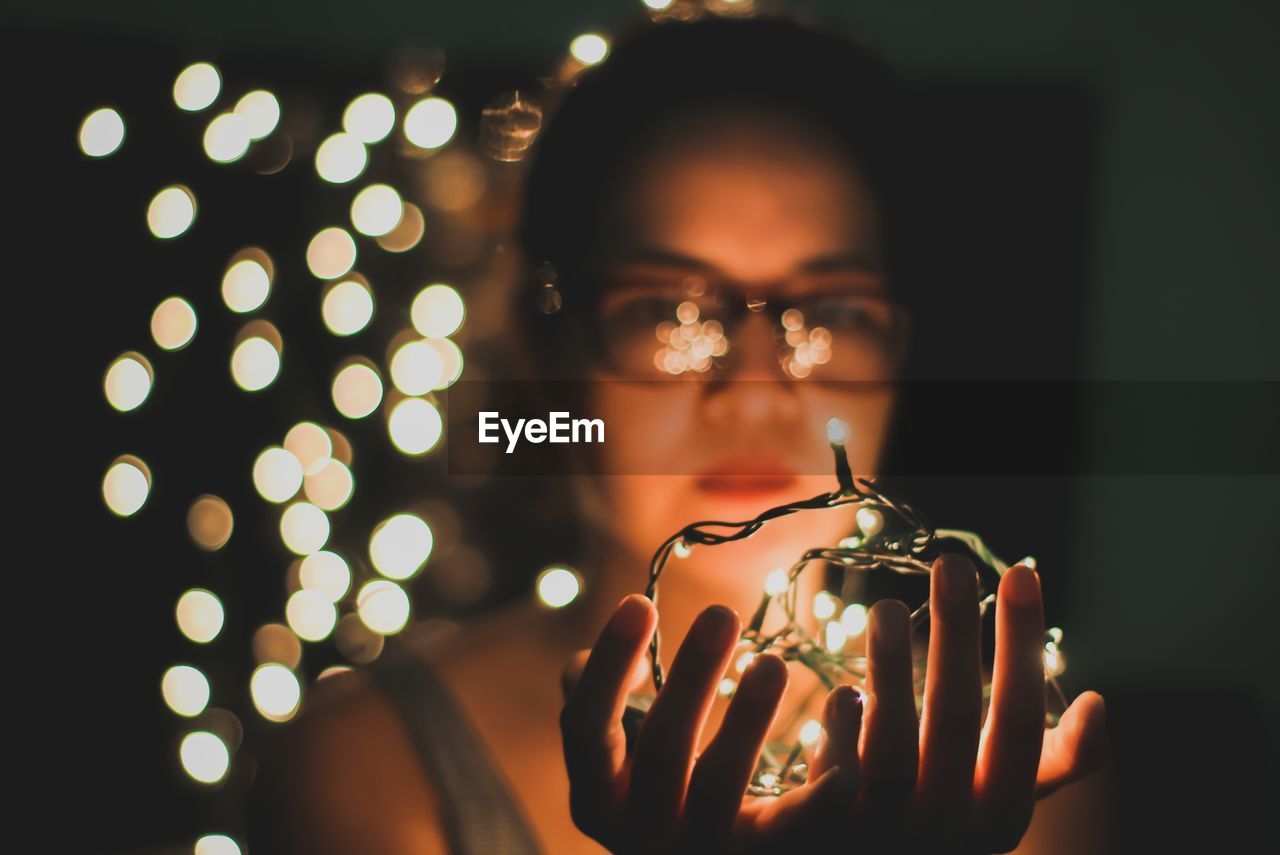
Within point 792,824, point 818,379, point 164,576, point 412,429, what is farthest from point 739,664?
point 164,576

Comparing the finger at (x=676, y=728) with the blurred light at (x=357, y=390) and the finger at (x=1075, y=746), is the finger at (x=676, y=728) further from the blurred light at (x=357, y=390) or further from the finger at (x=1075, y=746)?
the blurred light at (x=357, y=390)

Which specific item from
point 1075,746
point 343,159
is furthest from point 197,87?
point 1075,746

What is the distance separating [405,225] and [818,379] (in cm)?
60

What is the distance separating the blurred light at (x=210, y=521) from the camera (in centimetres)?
106

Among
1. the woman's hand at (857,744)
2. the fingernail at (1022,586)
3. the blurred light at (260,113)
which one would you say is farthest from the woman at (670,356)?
the blurred light at (260,113)

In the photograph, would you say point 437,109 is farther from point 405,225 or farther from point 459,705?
point 459,705

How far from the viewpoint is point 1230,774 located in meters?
1.38

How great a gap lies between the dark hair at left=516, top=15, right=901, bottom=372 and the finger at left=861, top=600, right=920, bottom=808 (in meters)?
0.48

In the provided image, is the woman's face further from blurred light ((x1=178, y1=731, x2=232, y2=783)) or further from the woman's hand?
blurred light ((x1=178, y1=731, x2=232, y2=783))

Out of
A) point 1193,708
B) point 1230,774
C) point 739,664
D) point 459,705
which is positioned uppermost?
point 739,664

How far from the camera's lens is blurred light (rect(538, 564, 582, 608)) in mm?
989

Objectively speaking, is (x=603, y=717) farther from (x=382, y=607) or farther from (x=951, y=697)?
(x=382, y=607)


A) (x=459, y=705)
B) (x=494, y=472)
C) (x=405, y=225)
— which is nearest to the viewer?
(x=459, y=705)

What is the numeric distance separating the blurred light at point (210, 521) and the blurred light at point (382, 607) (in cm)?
22
